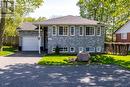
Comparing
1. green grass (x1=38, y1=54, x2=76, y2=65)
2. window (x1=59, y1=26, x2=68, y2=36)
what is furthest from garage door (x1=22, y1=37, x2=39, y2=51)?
green grass (x1=38, y1=54, x2=76, y2=65)

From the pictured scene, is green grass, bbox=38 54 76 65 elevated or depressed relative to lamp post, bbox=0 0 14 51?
depressed

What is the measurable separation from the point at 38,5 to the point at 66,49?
7537mm

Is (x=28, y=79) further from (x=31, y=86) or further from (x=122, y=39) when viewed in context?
(x=122, y=39)

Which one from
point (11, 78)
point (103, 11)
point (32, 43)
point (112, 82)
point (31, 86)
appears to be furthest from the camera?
point (103, 11)

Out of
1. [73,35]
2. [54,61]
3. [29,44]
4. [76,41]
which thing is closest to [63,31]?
[73,35]

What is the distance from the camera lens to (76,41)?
35969 millimetres

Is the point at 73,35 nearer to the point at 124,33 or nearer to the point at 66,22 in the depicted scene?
the point at 66,22

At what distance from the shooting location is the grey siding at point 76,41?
1398 inches

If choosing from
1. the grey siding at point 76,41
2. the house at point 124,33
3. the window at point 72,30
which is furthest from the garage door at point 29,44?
the house at point 124,33

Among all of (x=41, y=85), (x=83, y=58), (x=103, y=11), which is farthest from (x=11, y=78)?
(x=103, y=11)

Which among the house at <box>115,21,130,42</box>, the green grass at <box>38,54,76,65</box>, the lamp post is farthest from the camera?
the house at <box>115,21,130,42</box>

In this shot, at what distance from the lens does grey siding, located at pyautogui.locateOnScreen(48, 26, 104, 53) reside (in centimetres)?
3550

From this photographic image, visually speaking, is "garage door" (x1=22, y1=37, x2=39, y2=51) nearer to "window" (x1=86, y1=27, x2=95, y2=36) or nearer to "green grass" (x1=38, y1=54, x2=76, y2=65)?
A: "window" (x1=86, y1=27, x2=95, y2=36)

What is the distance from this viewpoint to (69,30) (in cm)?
3584
